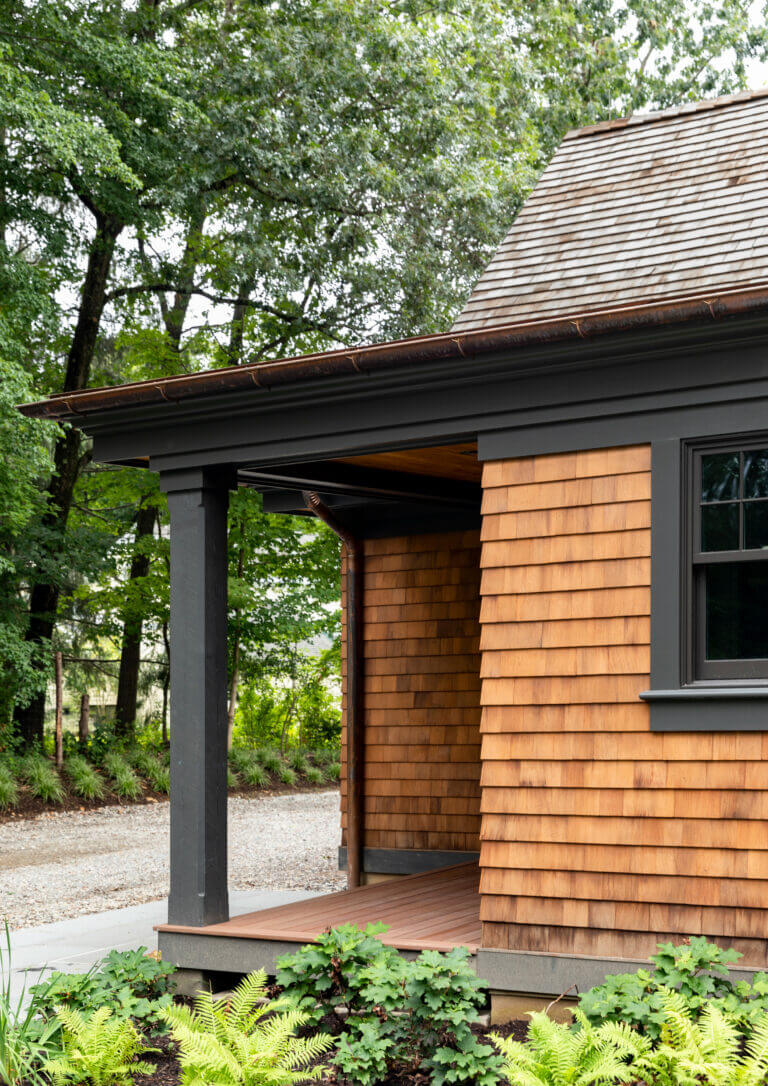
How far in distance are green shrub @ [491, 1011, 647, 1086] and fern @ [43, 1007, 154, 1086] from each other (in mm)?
1465

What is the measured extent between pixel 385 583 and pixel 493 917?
3465 millimetres

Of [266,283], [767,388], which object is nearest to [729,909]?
[767,388]

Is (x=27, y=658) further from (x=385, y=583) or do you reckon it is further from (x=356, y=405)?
(x=356, y=405)

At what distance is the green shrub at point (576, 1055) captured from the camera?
388 centimetres

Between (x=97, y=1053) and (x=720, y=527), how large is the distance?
332 centimetres

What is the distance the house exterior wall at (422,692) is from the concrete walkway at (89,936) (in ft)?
3.33

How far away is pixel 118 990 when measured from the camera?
5.19 metres

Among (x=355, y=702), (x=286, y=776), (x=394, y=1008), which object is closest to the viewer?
(x=394, y=1008)

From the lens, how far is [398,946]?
5.47m

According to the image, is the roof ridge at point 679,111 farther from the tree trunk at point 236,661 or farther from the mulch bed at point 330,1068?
the tree trunk at point 236,661

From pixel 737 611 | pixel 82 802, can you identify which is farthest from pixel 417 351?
pixel 82 802

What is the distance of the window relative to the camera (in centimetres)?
492

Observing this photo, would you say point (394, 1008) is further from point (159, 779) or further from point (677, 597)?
point (159, 779)

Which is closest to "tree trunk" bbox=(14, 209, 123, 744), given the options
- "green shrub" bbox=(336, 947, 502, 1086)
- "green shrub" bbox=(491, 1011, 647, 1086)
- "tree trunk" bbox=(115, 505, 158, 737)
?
"tree trunk" bbox=(115, 505, 158, 737)
